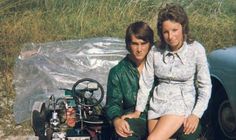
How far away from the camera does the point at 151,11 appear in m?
9.50

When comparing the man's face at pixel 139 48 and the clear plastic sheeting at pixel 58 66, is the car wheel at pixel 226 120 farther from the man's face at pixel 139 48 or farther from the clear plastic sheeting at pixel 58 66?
the clear plastic sheeting at pixel 58 66

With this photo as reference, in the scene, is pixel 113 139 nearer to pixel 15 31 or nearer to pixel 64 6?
pixel 15 31

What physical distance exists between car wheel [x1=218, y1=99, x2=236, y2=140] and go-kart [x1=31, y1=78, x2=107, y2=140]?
4.23ft

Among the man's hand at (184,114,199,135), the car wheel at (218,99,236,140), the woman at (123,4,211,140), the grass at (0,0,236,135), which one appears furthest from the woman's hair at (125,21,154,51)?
the grass at (0,0,236,135)

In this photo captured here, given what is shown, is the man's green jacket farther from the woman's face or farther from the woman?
the woman's face

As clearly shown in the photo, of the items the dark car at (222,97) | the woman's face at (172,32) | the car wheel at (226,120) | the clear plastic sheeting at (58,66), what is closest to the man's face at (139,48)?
the woman's face at (172,32)

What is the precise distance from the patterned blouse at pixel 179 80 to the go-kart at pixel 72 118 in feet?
1.92

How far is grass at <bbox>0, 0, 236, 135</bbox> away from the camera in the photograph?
28.1ft

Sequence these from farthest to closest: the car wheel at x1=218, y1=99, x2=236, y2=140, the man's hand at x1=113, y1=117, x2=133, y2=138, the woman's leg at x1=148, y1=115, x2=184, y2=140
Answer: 1. the car wheel at x1=218, y1=99, x2=236, y2=140
2. the man's hand at x1=113, y1=117, x2=133, y2=138
3. the woman's leg at x1=148, y1=115, x2=184, y2=140

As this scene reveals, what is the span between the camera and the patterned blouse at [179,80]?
3998mm

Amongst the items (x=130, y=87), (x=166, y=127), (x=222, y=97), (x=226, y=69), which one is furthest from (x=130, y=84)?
(x=222, y=97)

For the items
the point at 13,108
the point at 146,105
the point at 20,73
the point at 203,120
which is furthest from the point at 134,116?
the point at 20,73

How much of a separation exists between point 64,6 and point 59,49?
2863 millimetres

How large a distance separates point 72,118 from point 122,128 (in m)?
0.71
